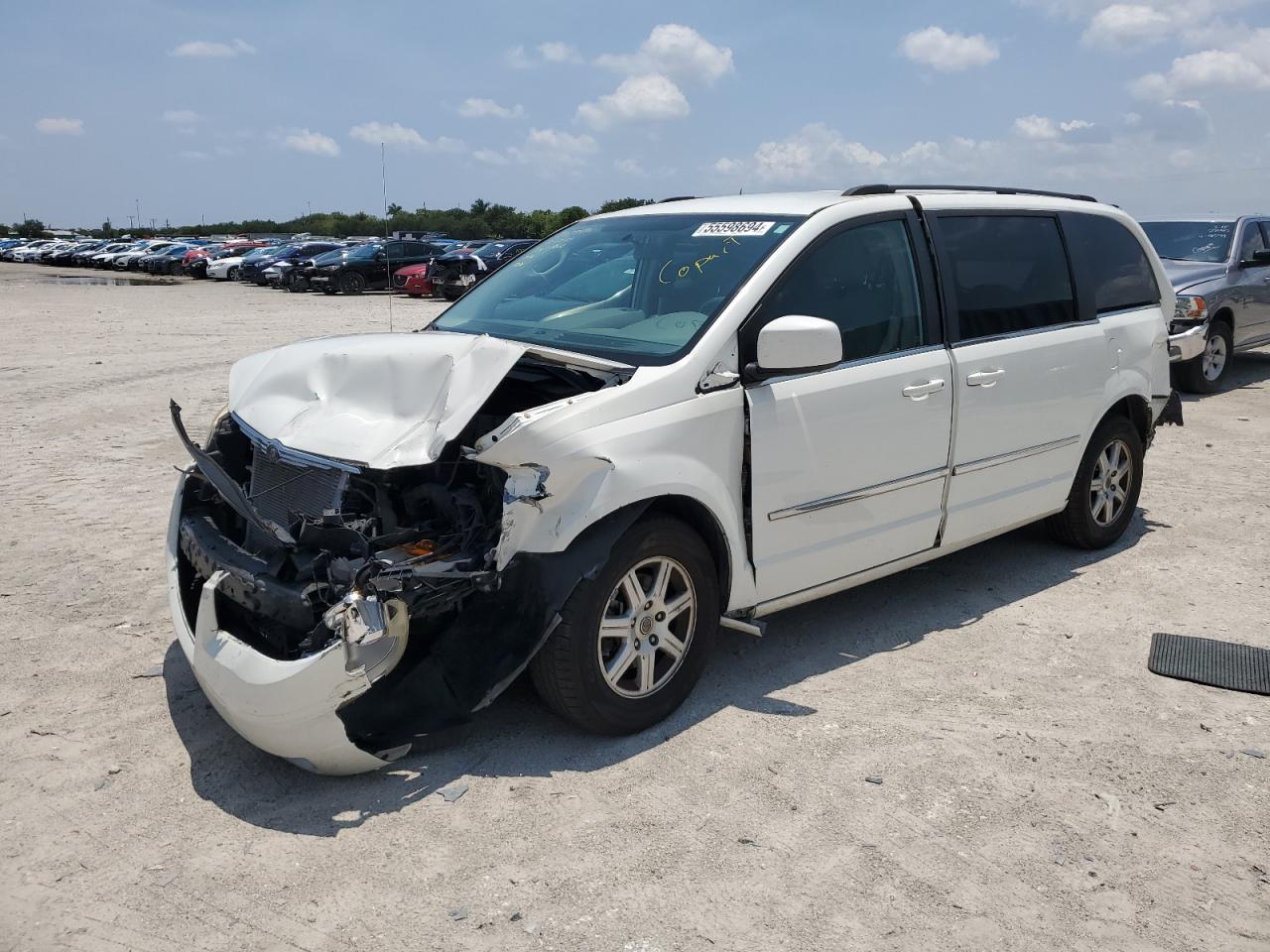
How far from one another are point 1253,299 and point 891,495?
31.2ft

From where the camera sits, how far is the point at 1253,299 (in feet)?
38.8

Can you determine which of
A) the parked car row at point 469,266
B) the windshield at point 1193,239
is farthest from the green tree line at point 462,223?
the windshield at point 1193,239

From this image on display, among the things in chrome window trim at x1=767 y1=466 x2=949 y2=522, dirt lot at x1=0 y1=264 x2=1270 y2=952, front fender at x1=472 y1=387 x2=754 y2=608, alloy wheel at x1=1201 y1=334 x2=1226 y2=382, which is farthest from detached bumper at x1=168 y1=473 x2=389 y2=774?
alloy wheel at x1=1201 y1=334 x2=1226 y2=382

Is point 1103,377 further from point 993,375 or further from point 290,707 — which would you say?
point 290,707

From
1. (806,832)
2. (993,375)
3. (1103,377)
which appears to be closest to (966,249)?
(993,375)

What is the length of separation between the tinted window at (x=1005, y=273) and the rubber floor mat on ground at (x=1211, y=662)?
1.63 m

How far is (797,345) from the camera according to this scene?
3891 millimetres

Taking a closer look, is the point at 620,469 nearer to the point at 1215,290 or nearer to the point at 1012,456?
the point at 1012,456

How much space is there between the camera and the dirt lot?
2.92 m

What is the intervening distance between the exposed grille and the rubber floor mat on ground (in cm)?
348

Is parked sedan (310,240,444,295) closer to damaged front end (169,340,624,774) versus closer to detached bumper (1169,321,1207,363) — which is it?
detached bumper (1169,321,1207,363)

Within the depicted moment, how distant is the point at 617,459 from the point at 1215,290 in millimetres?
10072

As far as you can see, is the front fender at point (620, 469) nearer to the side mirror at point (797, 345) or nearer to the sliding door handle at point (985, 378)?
the side mirror at point (797, 345)

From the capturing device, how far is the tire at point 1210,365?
11.4 meters
